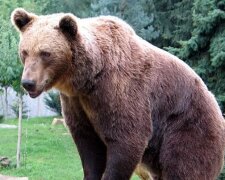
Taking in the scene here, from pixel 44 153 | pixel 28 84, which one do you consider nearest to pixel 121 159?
pixel 28 84

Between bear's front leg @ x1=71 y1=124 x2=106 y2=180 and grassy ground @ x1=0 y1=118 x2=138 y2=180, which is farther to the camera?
grassy ground @ x1=0 y1=118 x2=138 y2=180

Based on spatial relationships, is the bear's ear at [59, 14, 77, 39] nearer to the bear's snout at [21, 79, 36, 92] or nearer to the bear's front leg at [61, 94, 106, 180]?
the bear's snout at [21, 79, 36, 92]

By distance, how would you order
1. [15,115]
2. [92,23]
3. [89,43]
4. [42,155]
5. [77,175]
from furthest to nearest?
[15,115], [42,155], [77,175], [92,23], [89,43]

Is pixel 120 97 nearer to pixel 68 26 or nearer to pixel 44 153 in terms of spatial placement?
pixel 68 26

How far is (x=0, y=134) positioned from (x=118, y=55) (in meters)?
17.1

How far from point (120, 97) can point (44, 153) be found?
13059 millimetres

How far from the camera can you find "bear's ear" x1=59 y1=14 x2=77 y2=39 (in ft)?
13.7

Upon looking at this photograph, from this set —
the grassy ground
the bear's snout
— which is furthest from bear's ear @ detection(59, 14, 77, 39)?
the grassy ground

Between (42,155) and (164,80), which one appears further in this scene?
(42,155)

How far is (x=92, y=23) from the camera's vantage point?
15.1ft

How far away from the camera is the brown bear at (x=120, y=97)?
418 centimetres

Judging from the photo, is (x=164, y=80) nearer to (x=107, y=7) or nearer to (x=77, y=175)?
(x=77, y=175)

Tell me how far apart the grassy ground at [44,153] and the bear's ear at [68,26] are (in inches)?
384

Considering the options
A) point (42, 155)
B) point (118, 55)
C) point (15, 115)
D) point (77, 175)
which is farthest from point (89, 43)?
point (15, 115)
